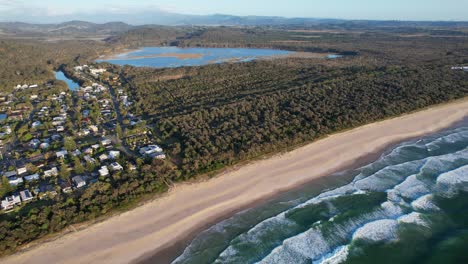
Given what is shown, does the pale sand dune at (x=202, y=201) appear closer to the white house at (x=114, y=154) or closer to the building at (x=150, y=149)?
the building at (x=150, y=149)

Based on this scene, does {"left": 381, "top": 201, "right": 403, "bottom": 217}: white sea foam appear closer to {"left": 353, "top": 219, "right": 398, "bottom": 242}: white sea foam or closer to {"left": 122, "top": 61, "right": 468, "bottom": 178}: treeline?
{"left": 353, "top": 219, "right": 398, "bottom": 242}: white sea foam

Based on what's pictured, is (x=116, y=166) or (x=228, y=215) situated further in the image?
(x=116, y=166)

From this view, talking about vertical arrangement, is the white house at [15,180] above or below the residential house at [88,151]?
below

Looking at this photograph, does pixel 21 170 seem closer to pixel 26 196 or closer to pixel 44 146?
pixel 44 146

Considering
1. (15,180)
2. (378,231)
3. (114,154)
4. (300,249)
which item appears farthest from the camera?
(114,154)

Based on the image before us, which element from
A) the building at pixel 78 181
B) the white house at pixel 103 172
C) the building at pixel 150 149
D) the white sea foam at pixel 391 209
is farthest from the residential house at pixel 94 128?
the white sea foam at pixel 391 209

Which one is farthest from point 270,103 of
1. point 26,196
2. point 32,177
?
point 26,196
